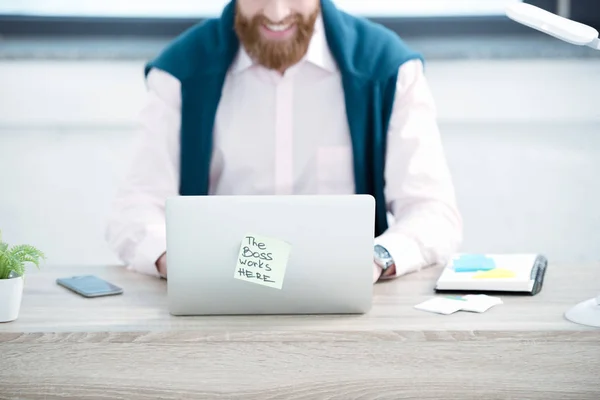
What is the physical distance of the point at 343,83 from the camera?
1934 millimetres

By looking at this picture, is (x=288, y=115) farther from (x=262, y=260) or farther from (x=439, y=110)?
(x=262, y=260)

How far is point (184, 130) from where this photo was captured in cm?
196

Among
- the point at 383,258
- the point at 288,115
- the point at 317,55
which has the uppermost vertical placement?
the point at 317,55

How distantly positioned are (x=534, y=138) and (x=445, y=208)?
2.72 feet

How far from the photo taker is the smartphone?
1.39 metres

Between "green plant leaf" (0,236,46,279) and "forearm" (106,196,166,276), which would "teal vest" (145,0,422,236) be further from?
"green plant leaf" (0,236,46,279)

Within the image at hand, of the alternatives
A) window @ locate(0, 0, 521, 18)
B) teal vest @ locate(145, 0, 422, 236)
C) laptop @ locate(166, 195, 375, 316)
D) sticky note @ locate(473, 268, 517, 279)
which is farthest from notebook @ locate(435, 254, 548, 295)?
window @ locate(0, 0, 521, 18)

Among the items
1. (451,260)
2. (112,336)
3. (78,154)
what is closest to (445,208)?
(451,260)

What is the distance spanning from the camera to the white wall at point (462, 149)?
8.05 ft

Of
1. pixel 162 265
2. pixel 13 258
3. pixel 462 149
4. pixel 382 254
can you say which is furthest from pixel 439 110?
pixel 13 258

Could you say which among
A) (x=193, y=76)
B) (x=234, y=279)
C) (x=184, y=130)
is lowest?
(x=234, y=279)

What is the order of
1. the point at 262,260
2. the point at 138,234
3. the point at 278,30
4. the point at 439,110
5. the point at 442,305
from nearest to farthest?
the point at 262,260, the point at 442,305, the point at 138,234, the point at 278,30, the point at 439,110

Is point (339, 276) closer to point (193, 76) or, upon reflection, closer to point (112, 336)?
point (112, 336)

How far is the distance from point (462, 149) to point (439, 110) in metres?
0.14
